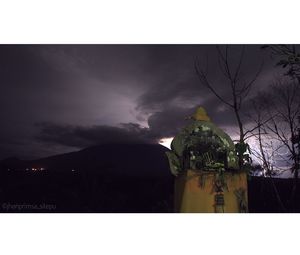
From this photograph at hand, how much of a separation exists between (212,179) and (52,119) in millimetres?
1977

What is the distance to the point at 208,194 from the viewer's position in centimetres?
383

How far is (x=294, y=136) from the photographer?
435cm

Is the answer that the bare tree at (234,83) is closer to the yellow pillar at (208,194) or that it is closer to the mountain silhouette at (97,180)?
the yellow pillar at (208,194)

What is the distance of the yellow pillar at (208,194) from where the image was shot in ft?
12.4

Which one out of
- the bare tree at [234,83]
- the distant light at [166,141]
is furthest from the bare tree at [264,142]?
the distant light at [166,141]

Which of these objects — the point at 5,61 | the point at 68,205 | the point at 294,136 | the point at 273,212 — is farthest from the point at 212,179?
the point at 5,61

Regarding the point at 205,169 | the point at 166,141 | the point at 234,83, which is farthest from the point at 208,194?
the point at 234,83

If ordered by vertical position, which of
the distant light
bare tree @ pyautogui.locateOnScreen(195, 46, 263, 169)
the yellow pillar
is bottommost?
the yellow pillar

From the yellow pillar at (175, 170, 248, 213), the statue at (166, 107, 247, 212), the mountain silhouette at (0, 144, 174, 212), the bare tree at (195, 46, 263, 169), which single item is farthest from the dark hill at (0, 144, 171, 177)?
the bare tree at (195, 46, 263, 169)

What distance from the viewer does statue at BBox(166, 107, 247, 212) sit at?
381 centimetres

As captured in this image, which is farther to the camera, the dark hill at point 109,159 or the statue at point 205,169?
the dark hill at point 109,159

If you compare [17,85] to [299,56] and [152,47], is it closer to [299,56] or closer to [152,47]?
[152,47]

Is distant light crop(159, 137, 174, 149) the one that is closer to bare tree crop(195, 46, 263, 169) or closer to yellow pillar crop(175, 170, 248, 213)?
yellow pillar crop(175, 170, 248, 213)

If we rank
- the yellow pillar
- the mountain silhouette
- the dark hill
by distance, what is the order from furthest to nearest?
→ the dark hill
the mountain silhouette
the yellow pillar
